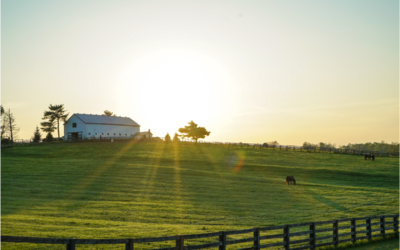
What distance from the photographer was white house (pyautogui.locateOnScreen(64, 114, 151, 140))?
98500mm

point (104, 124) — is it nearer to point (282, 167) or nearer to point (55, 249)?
point (282, 167)

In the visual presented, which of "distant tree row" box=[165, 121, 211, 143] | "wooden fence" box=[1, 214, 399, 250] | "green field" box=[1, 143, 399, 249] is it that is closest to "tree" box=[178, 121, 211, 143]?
"distant tree row" box=[165, 121, 211, 143]

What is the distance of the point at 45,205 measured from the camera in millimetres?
24781

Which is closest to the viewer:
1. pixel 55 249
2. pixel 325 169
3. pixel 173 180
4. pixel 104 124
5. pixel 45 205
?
pixel 55 249

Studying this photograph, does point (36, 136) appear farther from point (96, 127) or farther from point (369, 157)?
point (369, 157)

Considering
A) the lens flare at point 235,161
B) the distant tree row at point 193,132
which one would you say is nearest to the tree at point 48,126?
the distant tree row at point 193,132

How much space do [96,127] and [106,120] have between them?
6.11 m

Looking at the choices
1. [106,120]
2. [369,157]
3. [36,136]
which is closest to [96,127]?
[106,120]

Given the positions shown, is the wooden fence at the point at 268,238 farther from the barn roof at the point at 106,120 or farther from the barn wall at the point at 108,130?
the barn roof at the point at 106,120

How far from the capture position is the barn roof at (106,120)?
3947 inches

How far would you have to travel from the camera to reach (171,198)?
29.8 meters

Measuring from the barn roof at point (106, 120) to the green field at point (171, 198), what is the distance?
4672 centimetres

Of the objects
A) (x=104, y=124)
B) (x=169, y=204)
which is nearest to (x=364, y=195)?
(x=169, y=204)

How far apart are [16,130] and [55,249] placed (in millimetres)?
108671
